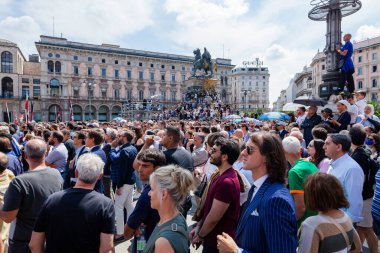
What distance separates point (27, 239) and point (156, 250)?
2410 millimetres

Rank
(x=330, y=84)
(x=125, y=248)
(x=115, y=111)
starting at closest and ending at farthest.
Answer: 1. (x=125, y=248)
2. (x=330, y=84)
3. (x=115, y=111)

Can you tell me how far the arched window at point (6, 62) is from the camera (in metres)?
58.7

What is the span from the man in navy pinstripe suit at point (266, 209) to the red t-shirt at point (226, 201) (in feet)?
2.62

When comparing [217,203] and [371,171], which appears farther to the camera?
[371,171]

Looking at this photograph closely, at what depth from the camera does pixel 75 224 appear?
9.34 ft

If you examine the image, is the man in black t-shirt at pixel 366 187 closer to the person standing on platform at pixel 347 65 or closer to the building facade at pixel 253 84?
the person standing on platform at pixel 347 65

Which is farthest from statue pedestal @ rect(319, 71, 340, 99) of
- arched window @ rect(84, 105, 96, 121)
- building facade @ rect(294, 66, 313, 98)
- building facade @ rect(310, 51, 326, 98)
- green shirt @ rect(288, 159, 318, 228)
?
building facade @ rect(294, 66, 313, 98)

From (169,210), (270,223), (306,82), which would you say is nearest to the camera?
(270,223)

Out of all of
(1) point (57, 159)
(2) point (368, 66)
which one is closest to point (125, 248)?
(1) point (57, 159)

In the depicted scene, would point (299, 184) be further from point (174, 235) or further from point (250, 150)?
point (174, 235)

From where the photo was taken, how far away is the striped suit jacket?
6.80 ft

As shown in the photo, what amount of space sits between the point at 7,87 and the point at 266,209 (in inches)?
2735

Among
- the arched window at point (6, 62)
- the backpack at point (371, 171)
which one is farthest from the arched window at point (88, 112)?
the backpack at point (371, 171)

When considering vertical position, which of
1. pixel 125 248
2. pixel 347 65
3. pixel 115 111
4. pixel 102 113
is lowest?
pixel 125 248
